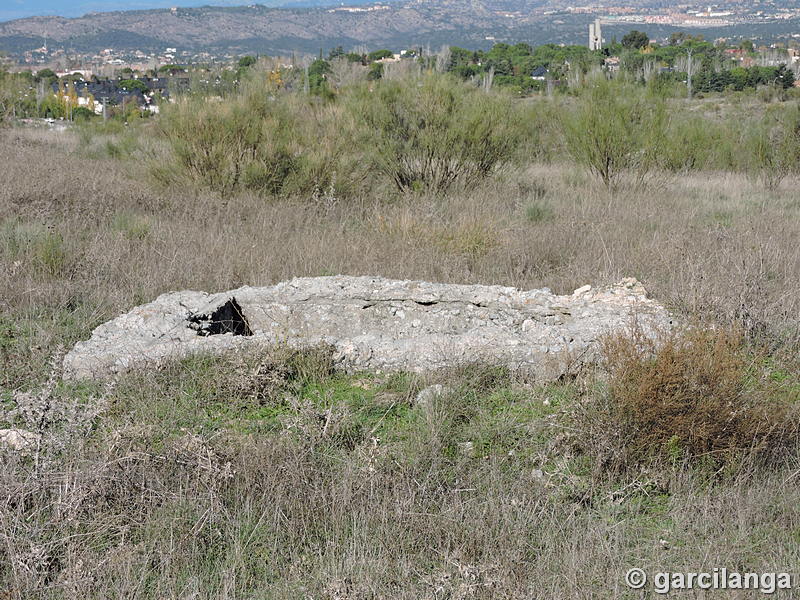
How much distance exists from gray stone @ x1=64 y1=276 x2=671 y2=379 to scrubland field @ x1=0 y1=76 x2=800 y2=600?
0.16 meters

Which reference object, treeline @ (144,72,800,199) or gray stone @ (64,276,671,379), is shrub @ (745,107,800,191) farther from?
gray stone @ (64,276,671,379)

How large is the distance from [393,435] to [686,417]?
151 centimetres

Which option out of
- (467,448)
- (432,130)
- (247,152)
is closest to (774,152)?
(432,130)

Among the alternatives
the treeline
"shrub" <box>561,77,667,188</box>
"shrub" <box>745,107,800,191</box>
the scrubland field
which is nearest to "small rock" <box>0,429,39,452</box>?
the scrubland field

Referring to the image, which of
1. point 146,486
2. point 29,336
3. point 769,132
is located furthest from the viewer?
point 769,132

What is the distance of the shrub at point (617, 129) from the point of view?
12.9 meters

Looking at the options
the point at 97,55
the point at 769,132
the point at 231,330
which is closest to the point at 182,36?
the point at 97,55

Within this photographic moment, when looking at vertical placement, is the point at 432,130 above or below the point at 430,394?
above

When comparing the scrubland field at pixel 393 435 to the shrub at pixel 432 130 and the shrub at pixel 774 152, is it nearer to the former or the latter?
the shrub at pixel 432 130

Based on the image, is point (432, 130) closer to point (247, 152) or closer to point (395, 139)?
point (395, 139)

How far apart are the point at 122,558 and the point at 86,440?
3.42 feet

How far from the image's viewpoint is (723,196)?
1269 centimetres

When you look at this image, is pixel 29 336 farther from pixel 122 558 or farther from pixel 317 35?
pixel 317 35

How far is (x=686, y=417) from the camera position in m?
3.85
